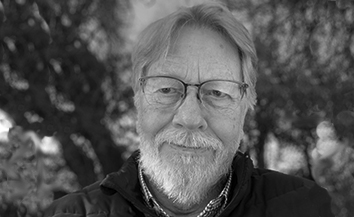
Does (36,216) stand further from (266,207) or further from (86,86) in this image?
(266,207)

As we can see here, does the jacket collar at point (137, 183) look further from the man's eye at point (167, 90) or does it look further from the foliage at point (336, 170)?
the foliage at point (336, 170)

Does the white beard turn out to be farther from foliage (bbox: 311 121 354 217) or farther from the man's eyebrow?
foliage (bbox: 311 121 354 217)

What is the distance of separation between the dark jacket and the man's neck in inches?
3.3

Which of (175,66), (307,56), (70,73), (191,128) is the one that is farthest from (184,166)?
(307,56)

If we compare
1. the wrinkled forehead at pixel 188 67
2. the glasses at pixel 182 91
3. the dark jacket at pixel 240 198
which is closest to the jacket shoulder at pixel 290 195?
the dark jacket at pixel 240 198

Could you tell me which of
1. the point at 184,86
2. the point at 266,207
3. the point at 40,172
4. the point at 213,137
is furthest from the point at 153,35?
the point at 40,172

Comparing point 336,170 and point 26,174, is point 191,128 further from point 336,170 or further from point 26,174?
point 336,170

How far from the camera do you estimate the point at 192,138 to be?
1.61 metres

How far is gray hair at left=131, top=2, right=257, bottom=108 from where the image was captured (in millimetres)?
1689

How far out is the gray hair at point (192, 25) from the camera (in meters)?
1.69

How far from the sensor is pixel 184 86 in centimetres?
164

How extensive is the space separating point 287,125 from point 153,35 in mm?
2138

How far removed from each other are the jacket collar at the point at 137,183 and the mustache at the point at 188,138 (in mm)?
188

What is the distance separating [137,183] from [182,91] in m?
0.44
